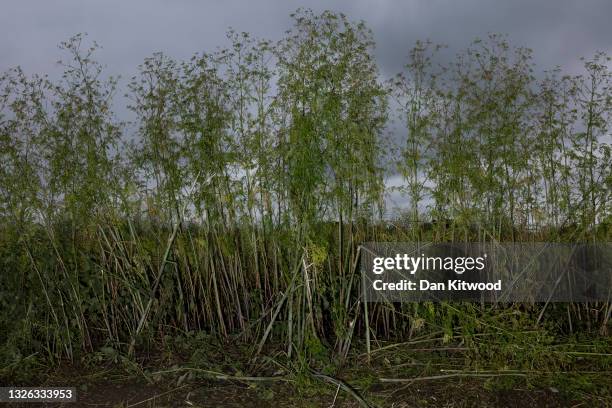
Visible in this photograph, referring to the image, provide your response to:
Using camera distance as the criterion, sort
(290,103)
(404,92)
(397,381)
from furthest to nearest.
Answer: (404,92) → (290,103) → (397,381)

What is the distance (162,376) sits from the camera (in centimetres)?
467

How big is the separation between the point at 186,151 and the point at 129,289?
1.08m

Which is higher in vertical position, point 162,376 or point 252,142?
point 252,142

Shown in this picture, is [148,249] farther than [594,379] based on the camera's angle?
Yes

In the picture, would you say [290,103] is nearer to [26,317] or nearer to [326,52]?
[326,52]

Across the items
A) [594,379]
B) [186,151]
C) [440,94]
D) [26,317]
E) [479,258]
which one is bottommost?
[594,379]

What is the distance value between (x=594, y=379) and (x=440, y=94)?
6.98 feet

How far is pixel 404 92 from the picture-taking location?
16.3ft

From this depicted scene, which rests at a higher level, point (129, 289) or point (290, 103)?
point (290, 103)

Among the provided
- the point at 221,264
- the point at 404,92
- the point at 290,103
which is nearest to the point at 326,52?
the point at 290,103

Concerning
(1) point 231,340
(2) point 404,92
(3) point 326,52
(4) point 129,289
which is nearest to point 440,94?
(2) point 404,92

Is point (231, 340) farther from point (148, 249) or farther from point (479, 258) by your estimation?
point (479, 258)

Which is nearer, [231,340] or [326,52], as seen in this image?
[326,52]

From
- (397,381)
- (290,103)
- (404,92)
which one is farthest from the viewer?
(404,92)
